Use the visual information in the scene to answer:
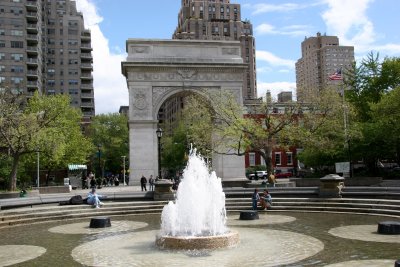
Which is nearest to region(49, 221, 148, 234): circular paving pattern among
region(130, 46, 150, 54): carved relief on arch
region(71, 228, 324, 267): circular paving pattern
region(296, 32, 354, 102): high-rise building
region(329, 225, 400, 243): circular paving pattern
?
region(71, 228, 324, 267): circular paving pattern

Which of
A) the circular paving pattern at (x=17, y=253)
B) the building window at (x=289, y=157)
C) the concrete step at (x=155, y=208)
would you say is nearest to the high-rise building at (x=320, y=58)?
the building window at (x=289, y=157)

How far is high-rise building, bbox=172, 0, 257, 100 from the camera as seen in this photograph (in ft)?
415

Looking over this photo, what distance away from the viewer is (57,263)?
10594 millimetres

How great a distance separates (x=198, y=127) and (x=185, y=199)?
22.9m

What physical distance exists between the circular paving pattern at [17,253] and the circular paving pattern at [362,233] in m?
8.83

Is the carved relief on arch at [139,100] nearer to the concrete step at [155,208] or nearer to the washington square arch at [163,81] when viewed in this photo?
the washington square arch at [163,81]

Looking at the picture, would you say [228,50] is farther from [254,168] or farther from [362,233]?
[362,233]

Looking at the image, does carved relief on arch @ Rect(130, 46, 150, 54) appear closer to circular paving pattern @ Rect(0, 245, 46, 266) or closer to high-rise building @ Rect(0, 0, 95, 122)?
circular paving pattern @ Rect(0, 245, 46, 266)

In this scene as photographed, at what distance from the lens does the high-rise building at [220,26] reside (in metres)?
127

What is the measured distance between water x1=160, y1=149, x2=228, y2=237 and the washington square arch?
93.9 feet

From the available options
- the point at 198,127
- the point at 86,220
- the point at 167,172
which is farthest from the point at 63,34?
the point at 86,220

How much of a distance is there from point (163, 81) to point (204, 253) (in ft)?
110

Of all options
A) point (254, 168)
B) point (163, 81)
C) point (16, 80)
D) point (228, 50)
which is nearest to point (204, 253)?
point (163, 81)

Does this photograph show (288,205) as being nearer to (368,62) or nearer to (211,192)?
(211,192)
